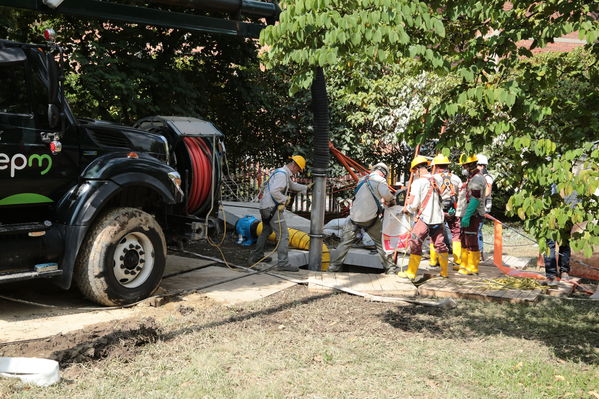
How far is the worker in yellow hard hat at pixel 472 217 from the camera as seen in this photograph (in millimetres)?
9742

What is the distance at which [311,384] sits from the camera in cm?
493

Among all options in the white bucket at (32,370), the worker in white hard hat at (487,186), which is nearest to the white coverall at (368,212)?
the worker in white hard hat at (487,186)

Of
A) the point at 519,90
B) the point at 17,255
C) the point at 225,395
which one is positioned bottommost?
the point at 225,395

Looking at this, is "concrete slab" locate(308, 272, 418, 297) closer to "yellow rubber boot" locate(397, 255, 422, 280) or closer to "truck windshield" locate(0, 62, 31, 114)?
"yellow rubber boot" locate(397, 255, 422, 280)

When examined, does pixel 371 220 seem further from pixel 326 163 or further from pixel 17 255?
pixel 17 255

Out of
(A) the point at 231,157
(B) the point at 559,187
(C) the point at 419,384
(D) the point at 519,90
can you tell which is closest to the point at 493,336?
(C) the point at 419,384

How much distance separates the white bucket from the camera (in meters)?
4.63

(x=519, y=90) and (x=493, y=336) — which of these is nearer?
(x=519, y=90)

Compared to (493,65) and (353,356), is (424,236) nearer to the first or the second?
(353,356)

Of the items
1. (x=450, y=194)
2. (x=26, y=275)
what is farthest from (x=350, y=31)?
(x=450, y=194)

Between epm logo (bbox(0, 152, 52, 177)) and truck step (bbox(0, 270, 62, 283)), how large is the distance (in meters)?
0.98

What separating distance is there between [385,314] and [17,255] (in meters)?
3.91

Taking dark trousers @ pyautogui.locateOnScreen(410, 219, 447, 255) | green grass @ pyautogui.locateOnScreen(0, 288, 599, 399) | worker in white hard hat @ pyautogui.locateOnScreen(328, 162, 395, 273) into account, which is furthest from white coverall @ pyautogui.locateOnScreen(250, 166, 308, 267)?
green grass @ pyautogui.locateOnScreen(0, 288, 599, 399)

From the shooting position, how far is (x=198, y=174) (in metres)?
8.69
